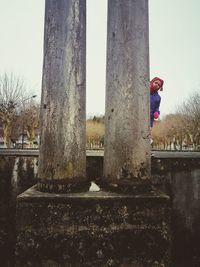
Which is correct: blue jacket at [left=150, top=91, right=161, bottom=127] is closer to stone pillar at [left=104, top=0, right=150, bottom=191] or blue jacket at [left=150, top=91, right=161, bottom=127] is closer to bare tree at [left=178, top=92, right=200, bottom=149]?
stone pillar at [left=104, top=0, right=150, bottom=191]

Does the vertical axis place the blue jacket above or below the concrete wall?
above

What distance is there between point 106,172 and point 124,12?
2.02 m

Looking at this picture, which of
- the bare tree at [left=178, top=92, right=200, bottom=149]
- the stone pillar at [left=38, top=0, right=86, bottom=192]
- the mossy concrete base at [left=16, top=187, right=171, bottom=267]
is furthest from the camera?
the bare tree at [left=178, top=92, right=200, bottom=149]

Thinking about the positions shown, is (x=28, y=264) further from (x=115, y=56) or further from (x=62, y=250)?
(x=115, y=56)

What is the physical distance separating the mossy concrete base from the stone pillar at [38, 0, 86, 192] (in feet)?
1.12

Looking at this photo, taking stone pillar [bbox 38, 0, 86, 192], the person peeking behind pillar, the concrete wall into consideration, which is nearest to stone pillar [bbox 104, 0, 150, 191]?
stone pillar [bbox 38, 0, 86, 192]

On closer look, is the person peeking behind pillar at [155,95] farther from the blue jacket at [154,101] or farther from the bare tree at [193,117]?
the bare tree at [193,117]

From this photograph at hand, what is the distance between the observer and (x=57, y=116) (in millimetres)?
3416

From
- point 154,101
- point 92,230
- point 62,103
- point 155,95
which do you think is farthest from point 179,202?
point 62,103

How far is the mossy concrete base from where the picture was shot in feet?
9.92

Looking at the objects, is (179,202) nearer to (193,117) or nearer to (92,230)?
(92,230)

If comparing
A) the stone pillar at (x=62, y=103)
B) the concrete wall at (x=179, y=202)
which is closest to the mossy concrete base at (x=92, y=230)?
the stone pillar at (x=62, y=103)

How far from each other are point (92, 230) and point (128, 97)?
5.26ft

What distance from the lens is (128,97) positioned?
350cm
